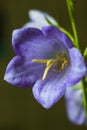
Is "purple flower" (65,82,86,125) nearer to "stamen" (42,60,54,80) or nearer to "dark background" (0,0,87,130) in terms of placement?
"stamen" (42,60,54,80)

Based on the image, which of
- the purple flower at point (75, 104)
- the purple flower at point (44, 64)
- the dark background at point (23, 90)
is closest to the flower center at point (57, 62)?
the purple flower at point (44, 64)

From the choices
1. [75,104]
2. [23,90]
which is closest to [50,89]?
[75,104]

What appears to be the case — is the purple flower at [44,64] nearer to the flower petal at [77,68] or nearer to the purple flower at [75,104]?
the flower petal at [77,68]

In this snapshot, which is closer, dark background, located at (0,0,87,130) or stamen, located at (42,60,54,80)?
stamen, located at (42,60,54,80)

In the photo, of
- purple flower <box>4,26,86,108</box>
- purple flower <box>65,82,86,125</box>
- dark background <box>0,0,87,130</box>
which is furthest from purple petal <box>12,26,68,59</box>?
dark background <box>0,0,87,130</box>

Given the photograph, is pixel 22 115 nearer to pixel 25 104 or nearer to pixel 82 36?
pixel 25 104

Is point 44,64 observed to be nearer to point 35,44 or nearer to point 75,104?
point 35,44
